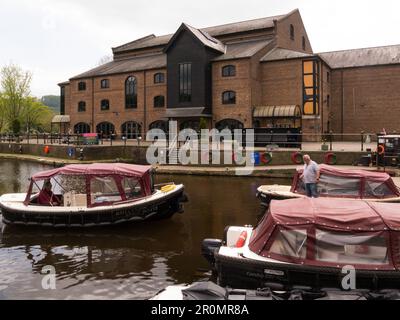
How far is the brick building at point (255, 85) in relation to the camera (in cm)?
3759

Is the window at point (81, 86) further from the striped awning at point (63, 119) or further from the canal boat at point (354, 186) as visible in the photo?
the canal boat at point (354, 186)

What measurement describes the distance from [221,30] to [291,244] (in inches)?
1653

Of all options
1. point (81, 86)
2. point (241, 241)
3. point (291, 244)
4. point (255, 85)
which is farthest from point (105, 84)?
point (291, 244)

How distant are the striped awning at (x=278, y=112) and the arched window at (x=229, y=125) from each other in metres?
1.83

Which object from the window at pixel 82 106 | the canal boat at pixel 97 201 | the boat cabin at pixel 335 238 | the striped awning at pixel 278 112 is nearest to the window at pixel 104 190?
the canal boat at pixel 97 201

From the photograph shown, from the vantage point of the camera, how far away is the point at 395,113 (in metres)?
39.4

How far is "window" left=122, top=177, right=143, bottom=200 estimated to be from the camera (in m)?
14.0

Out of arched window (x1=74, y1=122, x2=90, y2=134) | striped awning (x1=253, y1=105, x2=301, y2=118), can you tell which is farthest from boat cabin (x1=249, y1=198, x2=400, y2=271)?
arched window (x1=74, y1=122, x2=90, y2=134)

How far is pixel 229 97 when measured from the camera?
128 feet

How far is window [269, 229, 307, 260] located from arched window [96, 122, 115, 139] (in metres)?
41.6

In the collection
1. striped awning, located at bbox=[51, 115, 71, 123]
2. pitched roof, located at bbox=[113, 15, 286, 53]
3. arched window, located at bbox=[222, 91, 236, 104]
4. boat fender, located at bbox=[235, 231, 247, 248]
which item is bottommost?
boat fender, located at bbox=[235, 231, 247, 248]

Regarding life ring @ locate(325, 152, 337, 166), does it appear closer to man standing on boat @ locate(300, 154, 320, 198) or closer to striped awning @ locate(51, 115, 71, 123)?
man standing on boat @ locate(300, 154, 320, 198)

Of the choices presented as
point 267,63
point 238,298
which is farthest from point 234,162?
point 238,298
